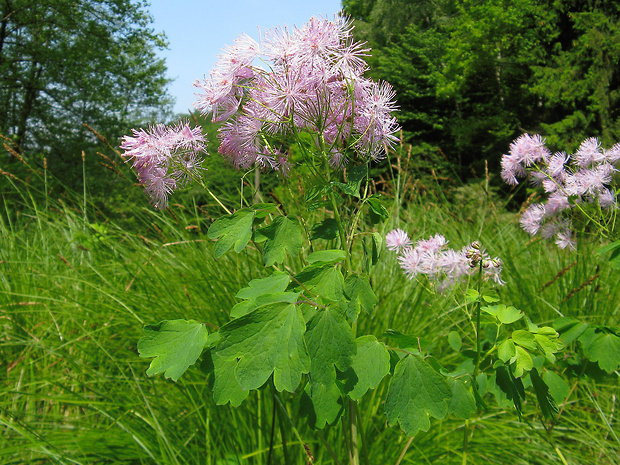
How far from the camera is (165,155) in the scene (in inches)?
39.2

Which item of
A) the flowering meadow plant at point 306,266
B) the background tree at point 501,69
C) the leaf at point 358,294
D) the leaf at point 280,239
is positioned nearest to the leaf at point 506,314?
the flowering meadow plant at point 306,266

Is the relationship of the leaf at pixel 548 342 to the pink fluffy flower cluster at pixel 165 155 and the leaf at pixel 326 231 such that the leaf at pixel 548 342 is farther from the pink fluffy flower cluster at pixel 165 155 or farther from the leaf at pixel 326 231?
the pink fluffy flower cluster at pixel 165 155

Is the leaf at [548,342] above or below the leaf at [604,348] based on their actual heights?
above

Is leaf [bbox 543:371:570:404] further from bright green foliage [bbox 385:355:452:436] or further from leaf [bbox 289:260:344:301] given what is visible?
leaf [bbox 289:260:344:301]

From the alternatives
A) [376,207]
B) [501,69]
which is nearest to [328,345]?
[376,207]

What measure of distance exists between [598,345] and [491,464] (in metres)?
0.67

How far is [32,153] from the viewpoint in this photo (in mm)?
13414

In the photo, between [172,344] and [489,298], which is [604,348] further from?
[172,344]

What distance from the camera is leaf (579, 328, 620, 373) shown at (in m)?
1.20

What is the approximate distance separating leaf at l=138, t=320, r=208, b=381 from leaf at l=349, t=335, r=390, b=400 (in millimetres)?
284

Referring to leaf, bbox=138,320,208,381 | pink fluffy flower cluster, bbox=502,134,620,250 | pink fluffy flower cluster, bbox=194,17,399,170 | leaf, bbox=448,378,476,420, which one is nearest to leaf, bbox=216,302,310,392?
leaf, bbox=138,320,208,381

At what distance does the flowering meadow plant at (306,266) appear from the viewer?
27.6 inches

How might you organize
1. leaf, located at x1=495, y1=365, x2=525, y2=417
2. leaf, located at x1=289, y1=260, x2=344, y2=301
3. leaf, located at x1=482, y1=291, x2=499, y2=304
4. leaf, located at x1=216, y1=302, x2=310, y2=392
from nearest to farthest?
leaf, located at x1=216, y1=302, x2=310, y2=392 < leaf, located at x1=289, y1=260, x2=344, y2=301 < leaf, located at x1=495, y1=365, x2=525, y2=417 < leaf, located at x1=482, y1=291, x2=499, y2=304

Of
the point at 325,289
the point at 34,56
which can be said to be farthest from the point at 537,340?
the point at 34,56
